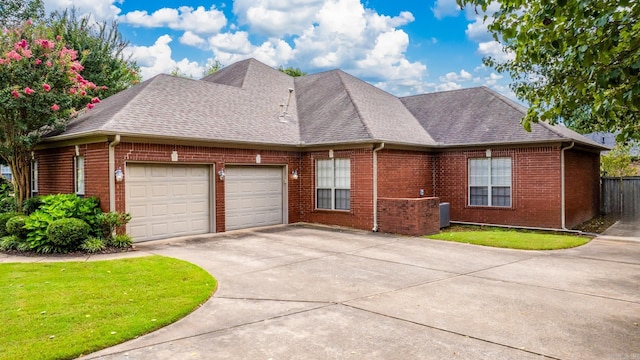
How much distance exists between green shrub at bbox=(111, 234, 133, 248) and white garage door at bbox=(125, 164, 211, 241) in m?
0.64

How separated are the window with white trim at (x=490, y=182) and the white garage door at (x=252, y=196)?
7.03 metres

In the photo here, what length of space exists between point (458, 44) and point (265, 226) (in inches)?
631

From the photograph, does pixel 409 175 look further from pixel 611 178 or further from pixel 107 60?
pixel 107 60

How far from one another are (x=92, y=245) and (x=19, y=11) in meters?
22.3

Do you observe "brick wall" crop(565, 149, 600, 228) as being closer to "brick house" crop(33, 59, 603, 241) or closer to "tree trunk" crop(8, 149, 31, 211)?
"brick house" crop(33, 59, 603, 241)

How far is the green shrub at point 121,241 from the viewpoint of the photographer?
10.7 meters

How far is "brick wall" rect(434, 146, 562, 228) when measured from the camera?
14.1 metres

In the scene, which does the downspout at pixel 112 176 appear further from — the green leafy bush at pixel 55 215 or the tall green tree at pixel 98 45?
the tall green tree at pixel 98 45

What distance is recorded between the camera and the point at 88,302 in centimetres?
614

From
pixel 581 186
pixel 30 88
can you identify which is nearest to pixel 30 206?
pixel 30 88

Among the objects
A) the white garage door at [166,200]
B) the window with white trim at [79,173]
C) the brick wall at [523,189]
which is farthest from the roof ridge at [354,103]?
the window with white trim at [79,173]

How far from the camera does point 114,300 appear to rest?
20.5 ft

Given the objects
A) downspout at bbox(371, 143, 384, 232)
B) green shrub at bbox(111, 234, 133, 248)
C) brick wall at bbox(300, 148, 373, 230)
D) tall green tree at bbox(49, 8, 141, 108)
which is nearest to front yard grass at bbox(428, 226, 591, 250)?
downspout at bbox(371, 143, 384, 232)

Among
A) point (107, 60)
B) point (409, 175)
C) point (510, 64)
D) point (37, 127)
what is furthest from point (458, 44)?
point (37, 127)
